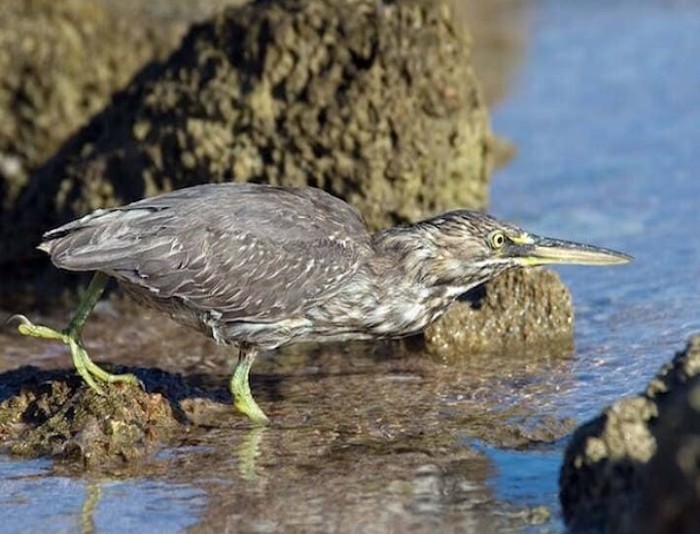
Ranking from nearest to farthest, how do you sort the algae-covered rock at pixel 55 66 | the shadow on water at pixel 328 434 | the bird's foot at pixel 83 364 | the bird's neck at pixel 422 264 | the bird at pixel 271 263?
the shadow on water at pixel 328 434
the bird's foot at pixel 83 364
the bird at pixel 271 263
the bird's neck at pixel 422 264
the algae-covered rock at pixel 55 66

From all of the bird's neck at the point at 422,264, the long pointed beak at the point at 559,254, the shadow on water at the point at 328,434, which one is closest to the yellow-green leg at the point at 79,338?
the shadow on water at the point at 328,434

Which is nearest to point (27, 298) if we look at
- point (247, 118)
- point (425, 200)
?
point (247, 118)

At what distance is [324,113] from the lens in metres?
9.09

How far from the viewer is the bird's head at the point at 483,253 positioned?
24.6 feet

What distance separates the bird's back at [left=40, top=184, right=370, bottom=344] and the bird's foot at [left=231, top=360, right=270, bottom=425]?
0.89ft

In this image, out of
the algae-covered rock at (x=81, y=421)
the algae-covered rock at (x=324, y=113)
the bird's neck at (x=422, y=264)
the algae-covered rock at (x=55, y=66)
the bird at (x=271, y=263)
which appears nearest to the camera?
the algae-covered rock at (x=81, y=421)

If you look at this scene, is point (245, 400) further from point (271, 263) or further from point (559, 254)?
point (559, 254)

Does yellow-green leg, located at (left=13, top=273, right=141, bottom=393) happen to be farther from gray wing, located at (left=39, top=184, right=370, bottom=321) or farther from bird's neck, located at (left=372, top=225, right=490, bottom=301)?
bird's neck, located at (left=372, top=225, right=490, bottom=301)

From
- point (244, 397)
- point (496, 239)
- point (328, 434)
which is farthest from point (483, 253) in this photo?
point (244, 397)

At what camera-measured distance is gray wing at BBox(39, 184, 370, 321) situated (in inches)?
279

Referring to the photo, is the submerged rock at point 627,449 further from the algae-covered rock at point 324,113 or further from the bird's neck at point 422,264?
the algae-covered rock at point 324,113

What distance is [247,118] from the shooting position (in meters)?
9.23

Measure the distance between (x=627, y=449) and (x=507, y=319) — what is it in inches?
121

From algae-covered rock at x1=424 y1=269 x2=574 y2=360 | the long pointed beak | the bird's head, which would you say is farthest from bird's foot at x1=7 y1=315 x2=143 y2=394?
the long pointed beak
